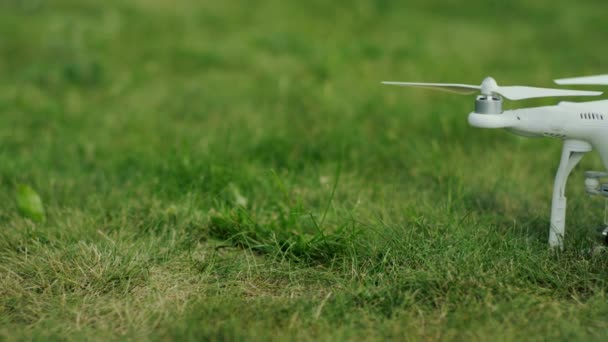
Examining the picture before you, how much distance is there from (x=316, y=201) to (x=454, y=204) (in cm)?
63

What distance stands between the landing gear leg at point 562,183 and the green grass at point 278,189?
8cm

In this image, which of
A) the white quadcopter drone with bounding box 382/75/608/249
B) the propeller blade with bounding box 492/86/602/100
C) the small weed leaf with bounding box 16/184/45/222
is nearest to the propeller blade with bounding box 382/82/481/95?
the white quadcopter drone with bounding box 382/75/608/249

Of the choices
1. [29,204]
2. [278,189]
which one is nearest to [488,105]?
[278,189]

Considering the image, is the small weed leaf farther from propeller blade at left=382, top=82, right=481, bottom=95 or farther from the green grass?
propeller blade at left=382, top=82, right=481, bottom=95

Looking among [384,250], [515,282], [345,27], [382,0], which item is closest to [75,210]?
[384,250]

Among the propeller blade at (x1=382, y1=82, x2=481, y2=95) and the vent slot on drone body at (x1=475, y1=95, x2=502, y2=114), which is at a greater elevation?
the propeller blade at (x1=382, y1=82, x2=481, y2=95)

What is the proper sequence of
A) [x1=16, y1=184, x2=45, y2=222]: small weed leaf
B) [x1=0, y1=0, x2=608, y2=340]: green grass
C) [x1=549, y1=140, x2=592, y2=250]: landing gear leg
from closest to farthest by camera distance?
[x1=0, y1=0, x2=608, y2=340]: green grass
[x1=549, y1=140, x2=592, y2=250]: landing gear leg
[x1=16, y1=184, x2=45, y2=222]: small weed leaf

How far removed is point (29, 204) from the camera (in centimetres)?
289

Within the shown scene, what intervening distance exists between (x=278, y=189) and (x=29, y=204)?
1085 mm

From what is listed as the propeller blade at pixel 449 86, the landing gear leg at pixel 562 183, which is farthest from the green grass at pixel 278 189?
the propeller blade at pixel 449 86

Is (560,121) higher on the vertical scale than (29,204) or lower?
higher

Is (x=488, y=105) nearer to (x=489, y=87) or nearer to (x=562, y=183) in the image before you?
(x=489, y=87)

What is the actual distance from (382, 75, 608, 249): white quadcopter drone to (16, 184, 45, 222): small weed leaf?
1784mm

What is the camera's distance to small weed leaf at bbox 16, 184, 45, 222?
288 cm
